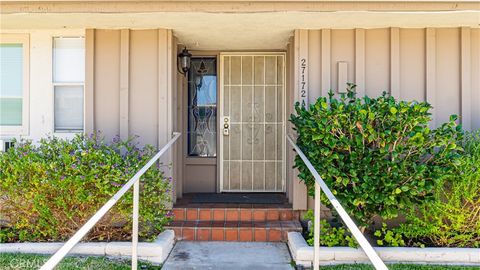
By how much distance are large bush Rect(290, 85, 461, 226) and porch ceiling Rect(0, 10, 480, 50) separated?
39.2 inches

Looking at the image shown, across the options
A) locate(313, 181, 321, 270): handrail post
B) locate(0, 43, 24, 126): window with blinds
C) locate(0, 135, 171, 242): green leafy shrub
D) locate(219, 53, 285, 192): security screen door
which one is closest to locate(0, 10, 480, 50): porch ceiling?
locate(0, 43, 24, 126): window with blinds

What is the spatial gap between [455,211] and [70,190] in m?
3.87

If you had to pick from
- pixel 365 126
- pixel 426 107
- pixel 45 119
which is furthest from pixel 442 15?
pixel 45 119

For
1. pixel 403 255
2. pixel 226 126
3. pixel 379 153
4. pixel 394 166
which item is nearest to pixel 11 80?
pixel 226 126

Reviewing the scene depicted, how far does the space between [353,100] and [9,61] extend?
4.23 metres

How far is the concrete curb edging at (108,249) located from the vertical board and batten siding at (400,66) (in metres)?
1.72

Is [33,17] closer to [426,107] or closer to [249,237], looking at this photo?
[249,237]

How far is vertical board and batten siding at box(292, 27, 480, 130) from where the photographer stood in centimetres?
507

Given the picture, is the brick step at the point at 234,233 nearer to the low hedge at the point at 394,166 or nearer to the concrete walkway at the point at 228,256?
the concrete walkway at the point at 228,256

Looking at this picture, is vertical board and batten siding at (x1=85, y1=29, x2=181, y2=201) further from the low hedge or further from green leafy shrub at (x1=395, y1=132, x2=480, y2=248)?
green leafy shrub at (x1=395, y1=132, x2=480, y2=248)

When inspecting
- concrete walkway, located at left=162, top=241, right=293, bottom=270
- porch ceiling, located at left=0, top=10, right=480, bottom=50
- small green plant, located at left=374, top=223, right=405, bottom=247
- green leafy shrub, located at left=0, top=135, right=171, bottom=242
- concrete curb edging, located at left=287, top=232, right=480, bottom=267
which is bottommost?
concrete walkway, located at left=162, top=241, right=293, bottom=270

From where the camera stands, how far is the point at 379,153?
4.16 metres

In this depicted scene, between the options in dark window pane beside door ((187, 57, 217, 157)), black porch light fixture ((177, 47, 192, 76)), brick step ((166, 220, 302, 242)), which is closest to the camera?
Result: brick step ((166, 220, 302, 242))

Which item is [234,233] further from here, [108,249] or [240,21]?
[240,21]
